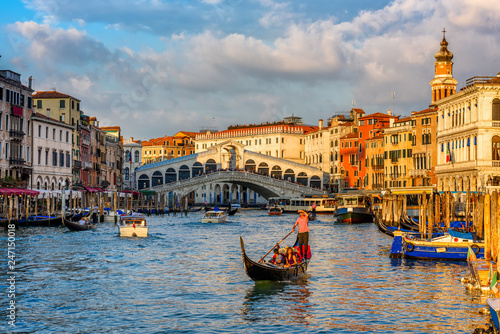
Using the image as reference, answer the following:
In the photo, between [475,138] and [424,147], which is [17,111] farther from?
[424,147]

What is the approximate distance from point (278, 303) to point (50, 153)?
35413 mm

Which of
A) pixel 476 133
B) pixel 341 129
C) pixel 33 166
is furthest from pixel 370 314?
pixel 341 129

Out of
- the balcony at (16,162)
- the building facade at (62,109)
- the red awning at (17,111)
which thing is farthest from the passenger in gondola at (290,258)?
the building facade at (62,109)

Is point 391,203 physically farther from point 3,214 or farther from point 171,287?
point 171,287

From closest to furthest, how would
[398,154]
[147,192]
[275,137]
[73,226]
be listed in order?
[73,226]
[398,154]
[147,192]
[275,137]

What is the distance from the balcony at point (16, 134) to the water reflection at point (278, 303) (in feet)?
88.3

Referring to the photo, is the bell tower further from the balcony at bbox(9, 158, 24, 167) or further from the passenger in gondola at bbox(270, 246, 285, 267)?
the passenger in gondola at bbox(270, 246, 285, 267)

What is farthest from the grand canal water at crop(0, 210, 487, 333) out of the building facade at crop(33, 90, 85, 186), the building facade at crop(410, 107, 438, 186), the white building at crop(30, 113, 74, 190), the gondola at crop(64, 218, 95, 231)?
the building facade at crop(410, 107, 438, 186)

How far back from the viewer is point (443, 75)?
205 feet

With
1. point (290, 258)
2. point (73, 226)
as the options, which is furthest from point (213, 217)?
point (290, 258)

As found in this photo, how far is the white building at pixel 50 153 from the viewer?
4522 cm

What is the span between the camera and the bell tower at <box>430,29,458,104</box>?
62.0 metres

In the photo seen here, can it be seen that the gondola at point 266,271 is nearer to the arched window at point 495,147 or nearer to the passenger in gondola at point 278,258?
the passenger in gondola at point 278,258

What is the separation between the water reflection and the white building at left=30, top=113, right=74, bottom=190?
30364 mm
